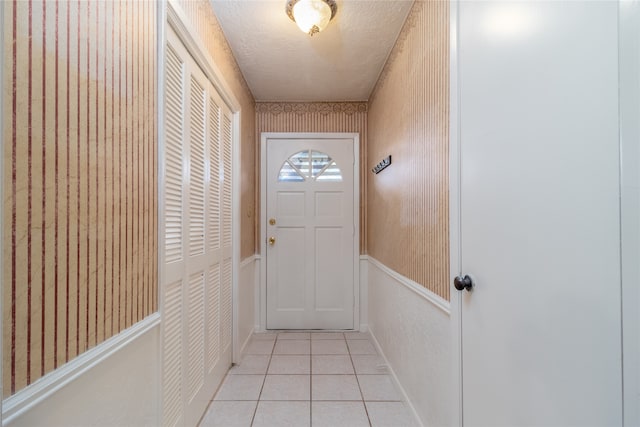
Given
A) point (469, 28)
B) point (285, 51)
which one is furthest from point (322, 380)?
point (285, 51)

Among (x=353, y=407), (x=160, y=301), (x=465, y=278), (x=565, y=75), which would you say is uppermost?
(x=565, y=75)

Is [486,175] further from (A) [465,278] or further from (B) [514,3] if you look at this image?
(B) [514,3]

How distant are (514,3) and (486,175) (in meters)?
0.49

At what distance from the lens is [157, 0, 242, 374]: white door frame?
3.60 feet

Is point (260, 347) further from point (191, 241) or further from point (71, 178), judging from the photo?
point (71, 178)

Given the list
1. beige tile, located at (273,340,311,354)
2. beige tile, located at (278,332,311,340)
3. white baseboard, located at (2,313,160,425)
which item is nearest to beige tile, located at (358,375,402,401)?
beige tile, located at (273,340,311,354)

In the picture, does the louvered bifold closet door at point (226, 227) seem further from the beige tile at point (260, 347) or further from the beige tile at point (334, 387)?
the beige tile at point (334, 387)

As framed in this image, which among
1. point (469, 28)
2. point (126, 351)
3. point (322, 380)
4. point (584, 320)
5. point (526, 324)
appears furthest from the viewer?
point (322, 380)

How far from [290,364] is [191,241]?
138cm

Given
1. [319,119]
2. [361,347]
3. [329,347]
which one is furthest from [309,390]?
[319,119]

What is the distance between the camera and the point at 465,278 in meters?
1.03

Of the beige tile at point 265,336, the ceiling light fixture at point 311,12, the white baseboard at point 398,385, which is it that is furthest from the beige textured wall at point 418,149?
the beige tile at point 265,336

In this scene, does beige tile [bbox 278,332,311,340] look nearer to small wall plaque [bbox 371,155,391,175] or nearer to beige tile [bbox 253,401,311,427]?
beige tile [bbox 253,401,311,427]

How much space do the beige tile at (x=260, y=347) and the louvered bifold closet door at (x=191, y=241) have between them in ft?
1.67
